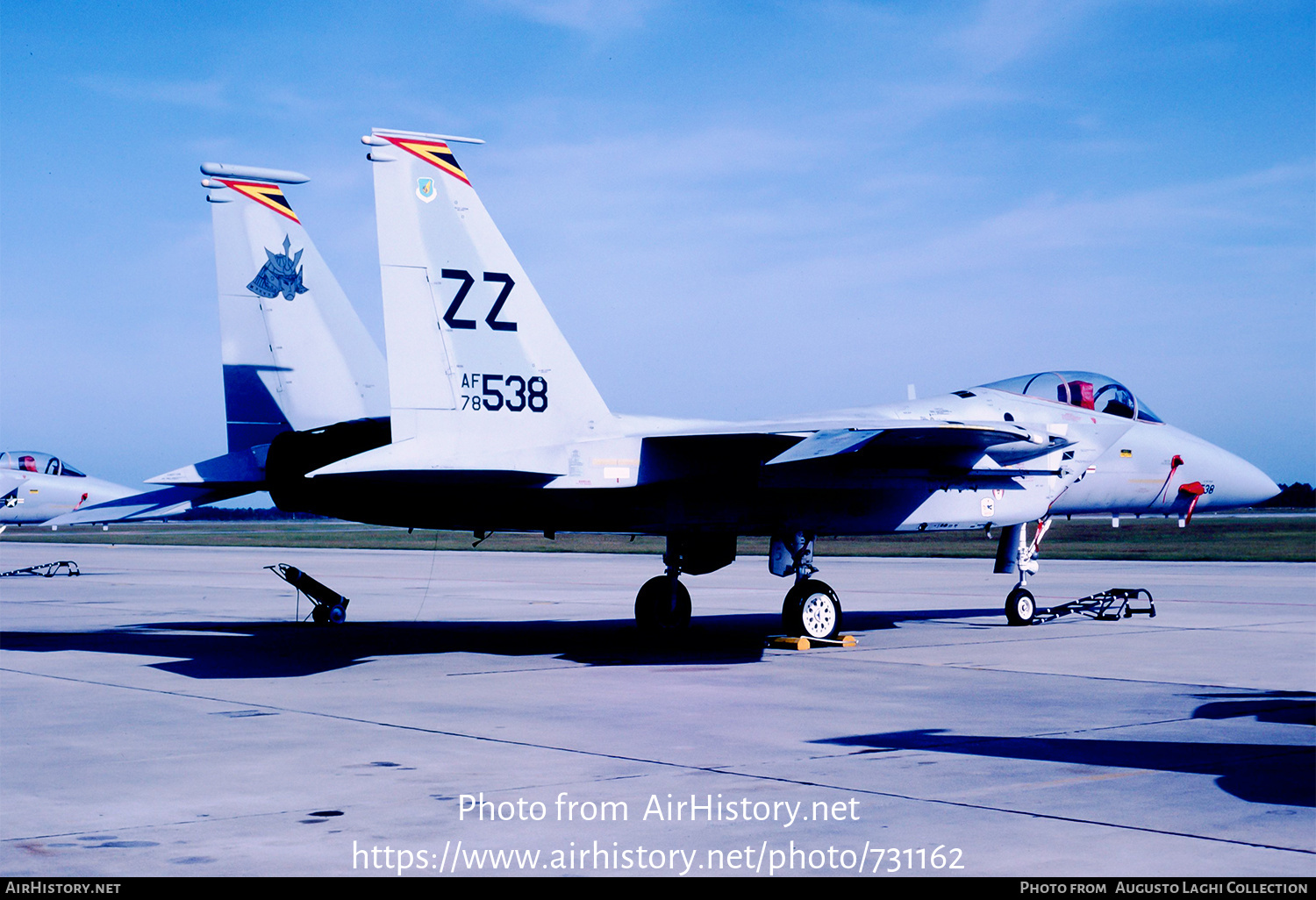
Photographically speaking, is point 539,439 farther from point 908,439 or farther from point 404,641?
point 404,641

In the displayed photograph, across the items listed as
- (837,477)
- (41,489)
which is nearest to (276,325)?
(837,477)

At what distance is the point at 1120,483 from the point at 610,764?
437 inches

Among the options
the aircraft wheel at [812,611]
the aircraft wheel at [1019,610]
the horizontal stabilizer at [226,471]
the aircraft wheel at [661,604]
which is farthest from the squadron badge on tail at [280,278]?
the aircraft wheel at [1019,610]

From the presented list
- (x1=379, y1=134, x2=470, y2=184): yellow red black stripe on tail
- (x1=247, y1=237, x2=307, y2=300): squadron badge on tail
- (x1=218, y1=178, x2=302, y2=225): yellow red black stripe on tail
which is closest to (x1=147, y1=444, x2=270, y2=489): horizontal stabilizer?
(x1=247, y1=237, x2=307, y2=300): squadron badge on tail

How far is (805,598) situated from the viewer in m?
14.4

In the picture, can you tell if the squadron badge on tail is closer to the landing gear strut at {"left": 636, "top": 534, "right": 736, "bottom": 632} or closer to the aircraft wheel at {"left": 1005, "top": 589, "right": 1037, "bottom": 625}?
the landing gear strut at {"left": 636, "top": 534, "right": 736, "bottom": 632}

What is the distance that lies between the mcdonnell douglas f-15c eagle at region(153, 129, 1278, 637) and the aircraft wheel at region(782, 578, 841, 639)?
0.03 metres

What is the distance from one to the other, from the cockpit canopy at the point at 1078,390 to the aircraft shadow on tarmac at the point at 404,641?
12.1 ft

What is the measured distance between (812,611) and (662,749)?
261 inches

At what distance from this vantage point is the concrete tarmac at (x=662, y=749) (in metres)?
5.54

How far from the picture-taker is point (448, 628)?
1769 cm

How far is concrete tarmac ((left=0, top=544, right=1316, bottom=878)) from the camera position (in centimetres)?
554
